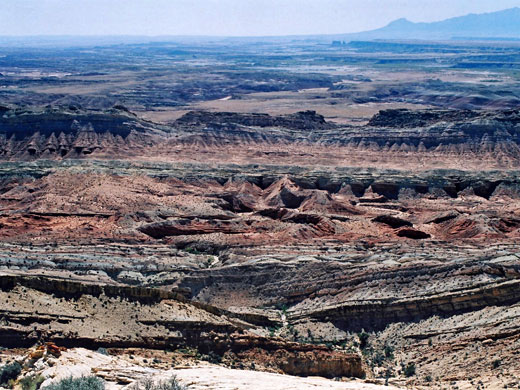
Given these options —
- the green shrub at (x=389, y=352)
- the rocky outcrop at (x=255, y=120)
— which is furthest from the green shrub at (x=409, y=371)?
the rocky outcrop at (x=255, y=120)

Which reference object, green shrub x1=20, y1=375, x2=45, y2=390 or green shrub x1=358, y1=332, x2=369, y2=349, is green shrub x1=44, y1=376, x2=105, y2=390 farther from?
green shrub x1=358, y1=332, x2=369, y2=349

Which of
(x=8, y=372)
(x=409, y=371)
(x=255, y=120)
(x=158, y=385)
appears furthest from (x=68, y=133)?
(x=158, y=385)

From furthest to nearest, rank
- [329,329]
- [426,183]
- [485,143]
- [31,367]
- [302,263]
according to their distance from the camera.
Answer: [485,143]
[426,183]
[302,263]
[329,329]
[31,367]

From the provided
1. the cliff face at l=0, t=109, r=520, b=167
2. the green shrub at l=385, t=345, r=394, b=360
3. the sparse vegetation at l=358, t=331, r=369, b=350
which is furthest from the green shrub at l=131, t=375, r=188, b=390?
the cliff face at l=0, t=109, r=520, b=167

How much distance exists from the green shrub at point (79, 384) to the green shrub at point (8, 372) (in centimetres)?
160

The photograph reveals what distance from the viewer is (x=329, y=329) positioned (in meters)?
34.3

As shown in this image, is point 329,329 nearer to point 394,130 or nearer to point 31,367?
point 31,367

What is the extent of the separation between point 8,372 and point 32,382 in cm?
93

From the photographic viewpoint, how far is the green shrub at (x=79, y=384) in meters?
19.1

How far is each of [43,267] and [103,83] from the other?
156908 mm

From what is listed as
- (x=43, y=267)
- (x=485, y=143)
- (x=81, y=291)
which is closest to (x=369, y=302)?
(x=81, y=291)

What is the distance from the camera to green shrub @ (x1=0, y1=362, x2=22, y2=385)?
20375 mm

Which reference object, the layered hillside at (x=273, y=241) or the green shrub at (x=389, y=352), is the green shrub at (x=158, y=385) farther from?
the green shrub at (x=389, y=352)

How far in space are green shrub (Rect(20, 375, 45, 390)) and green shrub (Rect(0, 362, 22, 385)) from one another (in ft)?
1.33
